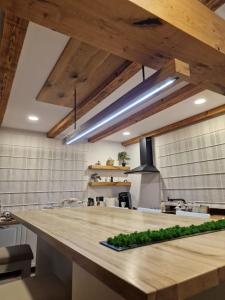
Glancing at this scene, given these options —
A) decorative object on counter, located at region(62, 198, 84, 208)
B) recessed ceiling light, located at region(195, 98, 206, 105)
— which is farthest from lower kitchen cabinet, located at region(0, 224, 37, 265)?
recessed ceiling light, located at region(195, 98, 206, 105)

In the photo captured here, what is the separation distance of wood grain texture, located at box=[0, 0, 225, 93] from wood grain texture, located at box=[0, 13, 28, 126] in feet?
1.26

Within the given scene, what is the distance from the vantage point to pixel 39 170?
14.6 feet

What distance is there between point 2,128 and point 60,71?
2611 millimetres

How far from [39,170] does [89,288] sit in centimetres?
385

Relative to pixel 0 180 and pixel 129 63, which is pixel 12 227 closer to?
pixel 0 180

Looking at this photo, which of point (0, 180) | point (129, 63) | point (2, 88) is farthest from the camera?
point (0, 180)

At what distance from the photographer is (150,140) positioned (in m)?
4.82

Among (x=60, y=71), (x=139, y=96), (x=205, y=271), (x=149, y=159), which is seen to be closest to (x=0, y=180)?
(x=60, y=71)

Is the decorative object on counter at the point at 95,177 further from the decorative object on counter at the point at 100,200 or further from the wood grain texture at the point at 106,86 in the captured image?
the wood grain texture at the point at 106,86

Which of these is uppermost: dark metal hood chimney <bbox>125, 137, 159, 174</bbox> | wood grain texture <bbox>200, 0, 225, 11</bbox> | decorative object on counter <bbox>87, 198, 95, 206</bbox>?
wood grain texture <bbox>200, 0, 225, 11</bbox>

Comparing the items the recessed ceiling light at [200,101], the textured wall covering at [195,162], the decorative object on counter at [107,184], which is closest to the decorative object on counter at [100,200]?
the decorative object on counter at [107,184]

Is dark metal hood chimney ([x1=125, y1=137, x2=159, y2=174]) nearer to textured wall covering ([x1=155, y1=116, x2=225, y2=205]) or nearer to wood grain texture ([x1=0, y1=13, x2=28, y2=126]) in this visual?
textured wall covering ([x1=155, y1=116, x2=225, y2=205])

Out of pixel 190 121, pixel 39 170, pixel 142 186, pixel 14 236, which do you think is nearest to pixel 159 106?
pixel 190 121

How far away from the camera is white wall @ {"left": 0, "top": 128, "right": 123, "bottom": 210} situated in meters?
4.13
